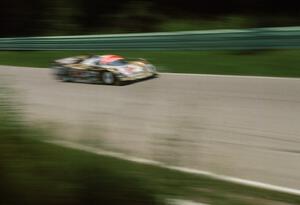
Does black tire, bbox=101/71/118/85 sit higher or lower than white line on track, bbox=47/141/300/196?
lower

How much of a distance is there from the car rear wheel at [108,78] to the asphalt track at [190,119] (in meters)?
0.16

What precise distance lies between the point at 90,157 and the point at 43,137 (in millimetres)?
438

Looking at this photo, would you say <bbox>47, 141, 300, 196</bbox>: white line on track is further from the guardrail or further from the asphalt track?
the guardrail

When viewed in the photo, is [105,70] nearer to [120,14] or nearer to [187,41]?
[187,41]

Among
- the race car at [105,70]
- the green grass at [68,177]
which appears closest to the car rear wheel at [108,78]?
the race car at [105,70]

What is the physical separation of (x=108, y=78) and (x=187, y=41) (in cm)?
317

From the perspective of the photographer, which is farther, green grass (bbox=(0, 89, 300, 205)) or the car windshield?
the car windshield

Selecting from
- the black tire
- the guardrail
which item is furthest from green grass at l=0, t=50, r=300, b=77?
the black tire

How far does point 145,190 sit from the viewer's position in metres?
4.42

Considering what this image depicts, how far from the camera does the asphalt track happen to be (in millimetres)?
4863

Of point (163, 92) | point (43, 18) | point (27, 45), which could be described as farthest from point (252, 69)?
point (43, 18)

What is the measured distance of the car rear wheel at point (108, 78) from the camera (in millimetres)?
13055

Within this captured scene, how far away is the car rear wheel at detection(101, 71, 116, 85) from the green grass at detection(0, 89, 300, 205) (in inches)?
329

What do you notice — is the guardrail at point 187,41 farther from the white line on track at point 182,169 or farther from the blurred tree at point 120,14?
the white line on track at point 182,169
